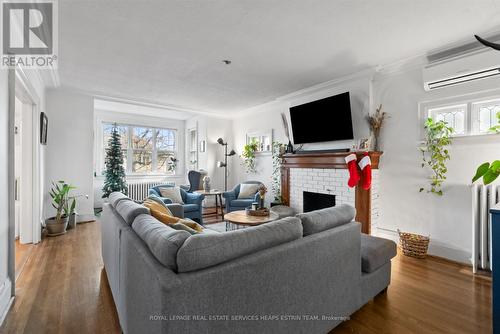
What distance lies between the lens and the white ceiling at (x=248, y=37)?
208 cm

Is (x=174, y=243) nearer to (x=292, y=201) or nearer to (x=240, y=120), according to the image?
(x=292, y=201)

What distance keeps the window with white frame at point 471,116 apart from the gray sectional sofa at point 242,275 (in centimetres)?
213

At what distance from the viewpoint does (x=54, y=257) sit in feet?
9.79

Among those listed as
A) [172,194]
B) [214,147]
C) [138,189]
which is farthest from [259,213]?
[138,189]

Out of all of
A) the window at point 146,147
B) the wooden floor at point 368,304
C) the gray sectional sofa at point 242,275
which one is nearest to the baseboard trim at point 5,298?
the wooden floor at point 368,304

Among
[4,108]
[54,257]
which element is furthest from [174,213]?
[4,108]

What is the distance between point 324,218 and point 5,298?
253 cm

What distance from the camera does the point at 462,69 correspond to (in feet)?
8.71

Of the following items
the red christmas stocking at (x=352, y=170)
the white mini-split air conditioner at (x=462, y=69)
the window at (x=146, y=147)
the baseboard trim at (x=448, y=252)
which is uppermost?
the white mini-split air conditioner at (x=462, y=69)

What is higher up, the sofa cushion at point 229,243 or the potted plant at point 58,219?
the sofa cushion at point 229,243

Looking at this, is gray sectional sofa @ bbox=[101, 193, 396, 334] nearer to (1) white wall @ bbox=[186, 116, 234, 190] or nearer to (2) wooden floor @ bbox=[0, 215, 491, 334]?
(2) wooden floor @ bbox=[0, 215, 491, 334]

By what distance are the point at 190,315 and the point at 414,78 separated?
3709 mm

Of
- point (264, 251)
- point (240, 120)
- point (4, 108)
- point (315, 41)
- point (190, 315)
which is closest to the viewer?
point (190, 315)

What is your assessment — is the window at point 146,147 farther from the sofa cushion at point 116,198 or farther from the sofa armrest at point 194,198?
the sofa cushion at point 116,198
